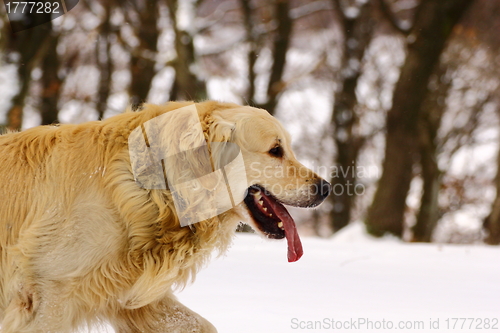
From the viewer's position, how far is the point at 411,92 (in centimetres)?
1112

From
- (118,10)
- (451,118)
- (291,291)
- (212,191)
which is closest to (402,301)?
(291,291)

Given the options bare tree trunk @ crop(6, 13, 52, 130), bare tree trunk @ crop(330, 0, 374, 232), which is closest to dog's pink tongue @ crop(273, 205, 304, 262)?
bare tree trunk @ crop(6, 13, 52, 130)

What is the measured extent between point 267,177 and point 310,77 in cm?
1839

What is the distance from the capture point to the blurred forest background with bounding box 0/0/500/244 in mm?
15258

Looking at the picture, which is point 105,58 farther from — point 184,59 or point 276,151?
point 276,151

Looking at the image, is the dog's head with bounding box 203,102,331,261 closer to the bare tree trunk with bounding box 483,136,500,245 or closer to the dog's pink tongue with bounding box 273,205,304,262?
the dog's pink tongue with bounding box 273,205,304,262

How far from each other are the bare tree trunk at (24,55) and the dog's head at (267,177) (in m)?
11.4

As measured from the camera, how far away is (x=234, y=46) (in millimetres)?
19656

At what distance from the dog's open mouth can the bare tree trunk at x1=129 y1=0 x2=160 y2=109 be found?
42.7 feet


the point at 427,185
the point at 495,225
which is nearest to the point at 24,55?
the point at 427,185

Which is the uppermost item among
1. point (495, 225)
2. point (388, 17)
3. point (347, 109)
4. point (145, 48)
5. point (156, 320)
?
point (156, 320)

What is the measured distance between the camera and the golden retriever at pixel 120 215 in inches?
114

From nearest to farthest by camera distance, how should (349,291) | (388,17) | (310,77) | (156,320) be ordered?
(156,320) < (349,291) < (388,17) < (310,77)

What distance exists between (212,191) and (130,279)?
0.71m
